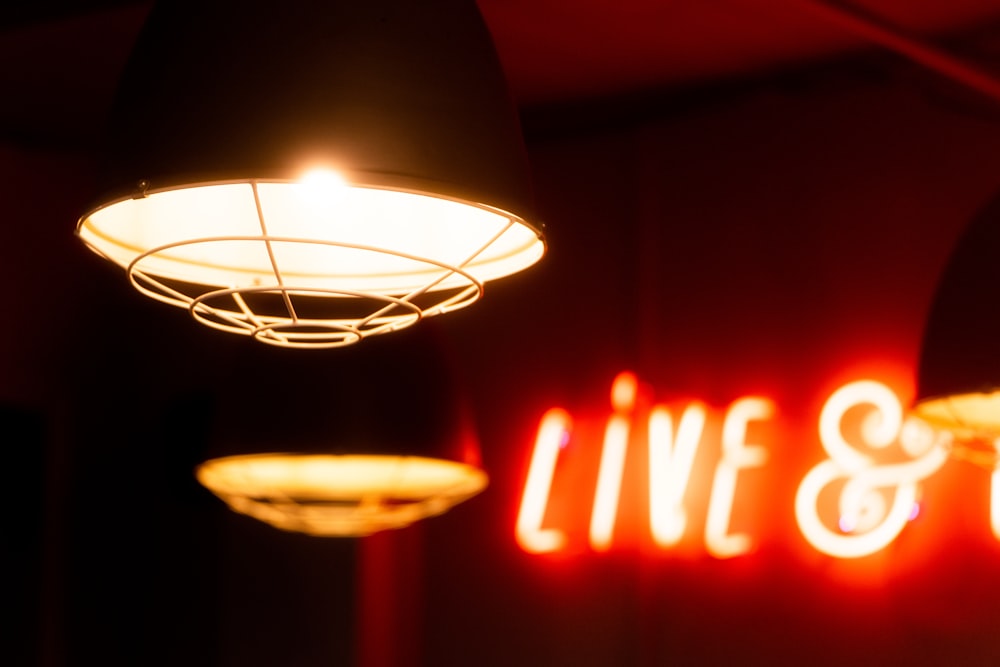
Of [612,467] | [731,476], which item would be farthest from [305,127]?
[612,467]

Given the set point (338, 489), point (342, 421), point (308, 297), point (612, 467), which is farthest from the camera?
point (612, 467)

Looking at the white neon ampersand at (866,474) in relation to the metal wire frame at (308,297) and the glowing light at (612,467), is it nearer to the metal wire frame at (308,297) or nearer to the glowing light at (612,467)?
the glowing light at (612,467)

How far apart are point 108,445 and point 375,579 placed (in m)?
Result: 1.56

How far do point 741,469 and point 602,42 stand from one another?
1.55 meters

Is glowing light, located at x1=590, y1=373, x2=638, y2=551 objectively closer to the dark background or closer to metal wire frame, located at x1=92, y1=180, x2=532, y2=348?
the dark background

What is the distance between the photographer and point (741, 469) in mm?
4305

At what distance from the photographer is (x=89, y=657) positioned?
5707 mm

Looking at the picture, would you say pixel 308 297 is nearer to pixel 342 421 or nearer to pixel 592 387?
pixel 342 421

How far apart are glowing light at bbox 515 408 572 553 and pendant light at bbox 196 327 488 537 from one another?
1.20 m

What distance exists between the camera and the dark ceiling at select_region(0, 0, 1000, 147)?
409 cm

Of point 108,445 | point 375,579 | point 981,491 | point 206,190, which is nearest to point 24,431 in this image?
point 108,445

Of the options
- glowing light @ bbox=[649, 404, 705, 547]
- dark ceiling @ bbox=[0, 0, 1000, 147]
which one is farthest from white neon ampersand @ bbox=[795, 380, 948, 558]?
dark ceiling @ bbox=[0, 0, 1000, 147]

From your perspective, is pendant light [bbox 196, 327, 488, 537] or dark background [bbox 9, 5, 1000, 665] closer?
pendant light [bbox 196, 327, 488, 537]

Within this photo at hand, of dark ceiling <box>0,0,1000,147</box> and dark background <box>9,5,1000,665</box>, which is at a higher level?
dark ceiling <box>0,0,1000,147</box>
